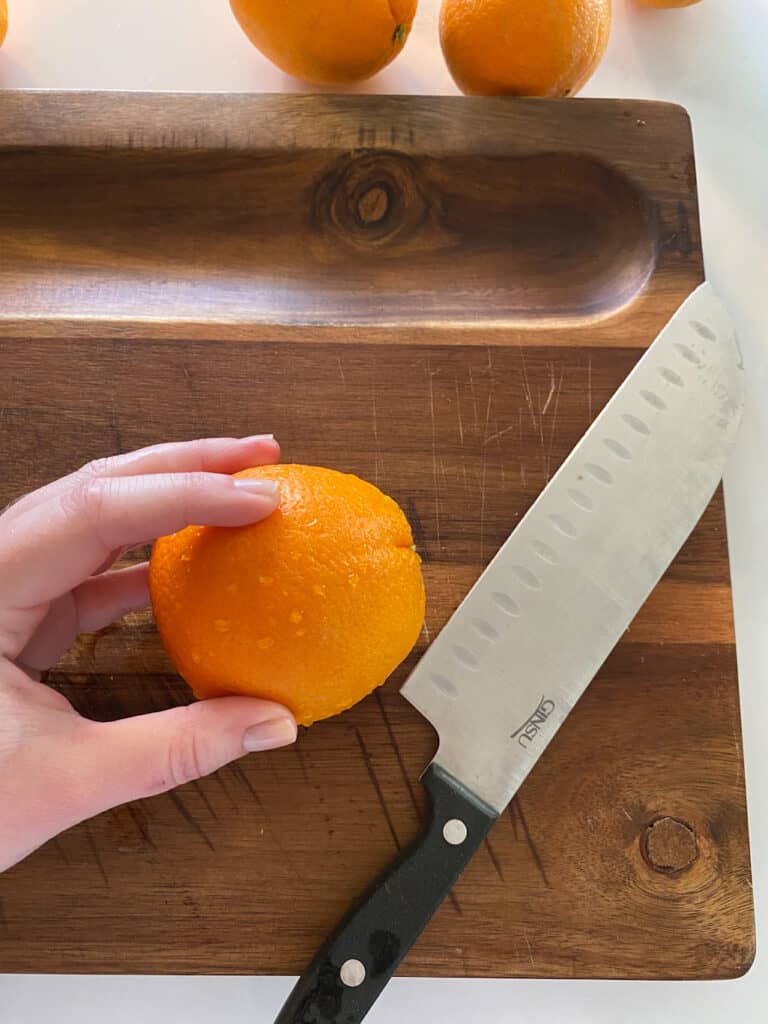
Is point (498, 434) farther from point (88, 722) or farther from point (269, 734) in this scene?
point (88, 722)

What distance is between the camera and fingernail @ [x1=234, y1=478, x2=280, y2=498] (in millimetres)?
806

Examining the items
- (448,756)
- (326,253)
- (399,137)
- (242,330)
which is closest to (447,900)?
(448,756)

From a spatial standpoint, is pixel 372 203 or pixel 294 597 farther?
pixel 372 203

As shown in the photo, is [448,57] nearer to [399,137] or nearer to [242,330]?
[399,137]

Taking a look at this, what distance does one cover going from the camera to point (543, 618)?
3.32 feet

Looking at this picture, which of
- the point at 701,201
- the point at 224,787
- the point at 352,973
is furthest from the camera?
the point at 701,201

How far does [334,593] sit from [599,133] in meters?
0.83

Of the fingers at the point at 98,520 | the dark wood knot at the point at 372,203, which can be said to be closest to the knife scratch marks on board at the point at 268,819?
the fingers at the point at 98,520

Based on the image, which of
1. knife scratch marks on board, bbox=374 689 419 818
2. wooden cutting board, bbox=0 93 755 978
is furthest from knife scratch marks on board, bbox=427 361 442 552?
knife scratch marks on board, bbox=374 689 419 818

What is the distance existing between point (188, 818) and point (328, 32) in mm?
1026

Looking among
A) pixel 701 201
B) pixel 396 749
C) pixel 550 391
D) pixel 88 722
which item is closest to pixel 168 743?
pixel 88 722

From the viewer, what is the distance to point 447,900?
102 centimetres

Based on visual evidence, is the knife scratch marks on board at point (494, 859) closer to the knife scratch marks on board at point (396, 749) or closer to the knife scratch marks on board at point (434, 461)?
the knife scratch marks on board at point (396, 749)

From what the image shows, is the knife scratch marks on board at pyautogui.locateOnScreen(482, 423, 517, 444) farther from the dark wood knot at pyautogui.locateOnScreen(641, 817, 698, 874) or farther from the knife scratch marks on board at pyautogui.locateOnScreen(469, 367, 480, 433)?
the dark wood knot at pyautogui.locateOnScreen(641, 817, 698, 874)
